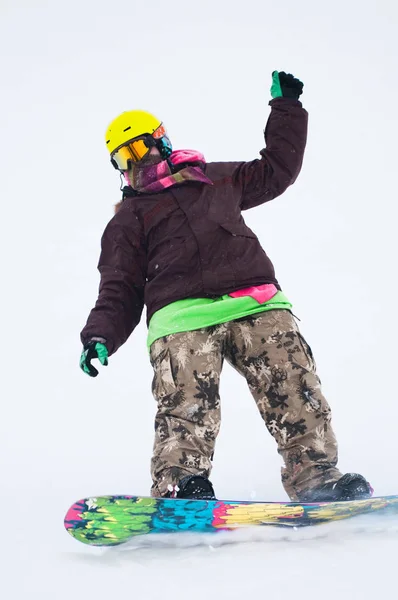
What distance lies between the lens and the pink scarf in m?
3.16

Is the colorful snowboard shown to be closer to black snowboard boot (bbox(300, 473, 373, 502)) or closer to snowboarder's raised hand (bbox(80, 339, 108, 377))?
black snowboard boot (bbox(300, 473, 373, 502))

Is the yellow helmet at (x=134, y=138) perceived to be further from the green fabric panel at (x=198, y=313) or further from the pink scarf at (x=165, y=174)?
the green fabric panel at (x=198, y=313)

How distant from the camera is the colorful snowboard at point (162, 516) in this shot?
8.04ft

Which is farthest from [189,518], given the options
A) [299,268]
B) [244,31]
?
[244,31]

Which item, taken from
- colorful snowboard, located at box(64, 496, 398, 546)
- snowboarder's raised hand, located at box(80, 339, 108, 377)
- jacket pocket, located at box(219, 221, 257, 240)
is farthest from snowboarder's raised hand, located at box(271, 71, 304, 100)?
colorful snowboard, located at box(64, 496, 398, 546)

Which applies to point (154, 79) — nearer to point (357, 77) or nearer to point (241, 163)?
point (357, 77)

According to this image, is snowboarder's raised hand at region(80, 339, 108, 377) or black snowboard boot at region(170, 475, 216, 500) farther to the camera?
snowboarder's raised hand at region(80, 339, 108, 377)

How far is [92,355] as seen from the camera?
295 centimetres

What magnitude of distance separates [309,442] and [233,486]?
733 millimetres

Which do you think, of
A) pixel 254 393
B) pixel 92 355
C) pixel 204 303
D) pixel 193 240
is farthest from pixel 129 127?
pixel 254 393

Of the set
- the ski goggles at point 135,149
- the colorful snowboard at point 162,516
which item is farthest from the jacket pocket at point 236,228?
the colorful snowboard at point 162,516

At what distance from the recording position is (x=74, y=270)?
12672 millimetres

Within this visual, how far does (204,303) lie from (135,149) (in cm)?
69

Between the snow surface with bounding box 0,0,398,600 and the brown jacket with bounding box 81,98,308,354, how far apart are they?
2.85ft
